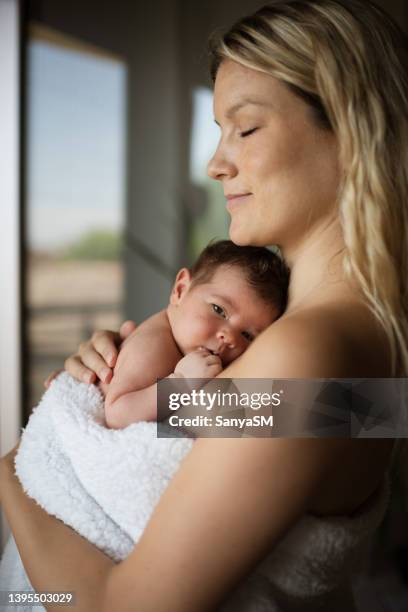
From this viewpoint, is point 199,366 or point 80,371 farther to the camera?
point 80,371

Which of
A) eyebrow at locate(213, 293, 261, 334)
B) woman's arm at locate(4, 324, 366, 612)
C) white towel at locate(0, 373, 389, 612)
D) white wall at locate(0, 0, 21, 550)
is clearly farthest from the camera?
white wall at locate(0, 0, 21, 550)

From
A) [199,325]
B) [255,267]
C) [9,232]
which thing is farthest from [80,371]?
[9,232]

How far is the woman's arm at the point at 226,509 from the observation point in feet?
2.09

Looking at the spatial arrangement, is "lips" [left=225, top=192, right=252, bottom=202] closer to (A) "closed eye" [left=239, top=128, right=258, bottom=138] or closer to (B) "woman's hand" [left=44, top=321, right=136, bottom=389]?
(A) "closed eye" [left=239, top=128, right=258, bottom=138]

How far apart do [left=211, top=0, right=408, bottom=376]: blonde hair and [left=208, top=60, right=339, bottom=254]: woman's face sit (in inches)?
0.8

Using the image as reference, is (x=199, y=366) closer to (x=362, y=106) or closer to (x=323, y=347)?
(x=323, y=347)

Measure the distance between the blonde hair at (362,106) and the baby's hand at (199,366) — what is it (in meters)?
0.24

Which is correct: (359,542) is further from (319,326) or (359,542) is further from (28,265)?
(28,265)

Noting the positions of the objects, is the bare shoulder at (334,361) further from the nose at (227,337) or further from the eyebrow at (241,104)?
the eyebrow at (241,104)

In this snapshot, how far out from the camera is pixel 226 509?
0.64 m

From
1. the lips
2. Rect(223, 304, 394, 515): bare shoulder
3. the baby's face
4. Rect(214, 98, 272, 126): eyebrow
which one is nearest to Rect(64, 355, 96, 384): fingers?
the baby's face

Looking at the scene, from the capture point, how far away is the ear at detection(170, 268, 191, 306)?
3.34ft

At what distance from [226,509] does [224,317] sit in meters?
0.38

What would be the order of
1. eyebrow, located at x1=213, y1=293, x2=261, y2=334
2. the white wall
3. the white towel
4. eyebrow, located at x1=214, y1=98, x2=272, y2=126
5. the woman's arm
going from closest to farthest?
the woman's arm
the white towel
eyebrow, located at x1=214, y1=98, x2=272, y2=126
eyebrow, located at x1=213, y1=293, x2=261, y2=334
the white wall
